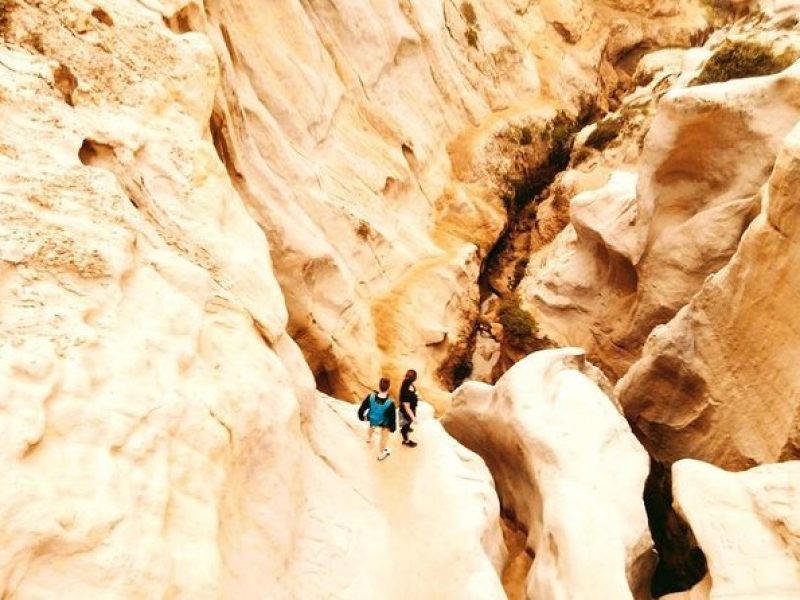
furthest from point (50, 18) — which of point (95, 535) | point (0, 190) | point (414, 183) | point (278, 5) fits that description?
point (414, 183)

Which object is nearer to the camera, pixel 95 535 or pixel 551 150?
pixel 95 535

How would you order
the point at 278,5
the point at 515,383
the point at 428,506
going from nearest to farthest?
the point at 428,506 → the point at 515,383 → the point at 278,5

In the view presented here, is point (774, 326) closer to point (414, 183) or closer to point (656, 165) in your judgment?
point (656, 165)

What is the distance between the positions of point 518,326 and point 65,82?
13524 millimetres

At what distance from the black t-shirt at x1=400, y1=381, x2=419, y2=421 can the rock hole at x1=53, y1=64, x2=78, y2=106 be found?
6.48 m

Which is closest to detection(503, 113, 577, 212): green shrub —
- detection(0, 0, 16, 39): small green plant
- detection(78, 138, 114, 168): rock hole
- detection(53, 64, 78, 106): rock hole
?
detection(53, 64, 78, 106): rock hole

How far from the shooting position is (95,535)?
4906 mm

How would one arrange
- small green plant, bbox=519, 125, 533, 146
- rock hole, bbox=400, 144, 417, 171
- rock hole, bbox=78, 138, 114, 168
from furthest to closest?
small green plant, bbox=519, 125, 533, 146, rock hole, bbox=400, 144, 417, 171, rock hole, bbox=78, 138, 114, 168

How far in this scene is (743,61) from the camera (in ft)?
61.5

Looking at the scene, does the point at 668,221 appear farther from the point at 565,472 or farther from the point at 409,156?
the point at 409,156

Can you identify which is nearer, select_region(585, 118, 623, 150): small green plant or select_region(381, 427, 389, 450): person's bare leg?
select_region(381, 427, 389, 450): person's bare leg

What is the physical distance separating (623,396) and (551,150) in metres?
17.1

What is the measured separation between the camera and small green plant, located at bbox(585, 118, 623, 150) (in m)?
24.7

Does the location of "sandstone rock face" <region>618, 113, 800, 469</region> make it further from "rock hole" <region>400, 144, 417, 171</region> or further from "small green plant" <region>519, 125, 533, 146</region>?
"small green plant" <region>519, 125, 533, 146</region>
